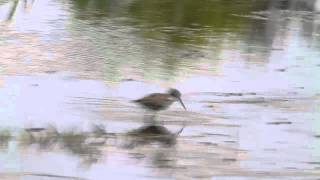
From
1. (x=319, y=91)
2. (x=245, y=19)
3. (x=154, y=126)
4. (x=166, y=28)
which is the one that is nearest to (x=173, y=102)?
(x=154, y=126)

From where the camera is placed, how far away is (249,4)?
1848cm

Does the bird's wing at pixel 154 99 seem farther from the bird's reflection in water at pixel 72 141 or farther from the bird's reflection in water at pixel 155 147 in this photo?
the bird's reflection in water at pixel 72 141

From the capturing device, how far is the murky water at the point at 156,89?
8367mm

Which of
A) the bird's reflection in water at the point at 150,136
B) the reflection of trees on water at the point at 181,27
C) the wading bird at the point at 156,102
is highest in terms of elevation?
the wading bird at the point at 156,102

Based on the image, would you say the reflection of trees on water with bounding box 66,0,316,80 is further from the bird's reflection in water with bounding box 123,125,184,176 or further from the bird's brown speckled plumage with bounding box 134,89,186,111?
the bird's reflection in water with bounding box 123,125,184,176

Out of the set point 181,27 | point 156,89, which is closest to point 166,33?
point 181,27

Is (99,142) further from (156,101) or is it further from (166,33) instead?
(166,33)

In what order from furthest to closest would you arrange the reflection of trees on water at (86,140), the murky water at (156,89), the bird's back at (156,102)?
the bird's back at (156,102), the reflection of trees on water at (86,140), the murky water at (156,89)

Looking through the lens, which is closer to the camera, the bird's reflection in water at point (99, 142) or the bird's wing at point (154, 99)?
the bird's reflection in water at point (99, 142)

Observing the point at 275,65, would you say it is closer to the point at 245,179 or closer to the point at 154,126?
the point at 154,126

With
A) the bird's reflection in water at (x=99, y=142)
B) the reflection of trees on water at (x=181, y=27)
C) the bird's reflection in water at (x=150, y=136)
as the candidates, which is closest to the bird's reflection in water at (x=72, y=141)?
the bird's reflection in water at (x=99, y=142)

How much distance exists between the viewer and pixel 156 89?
1111 centimetres

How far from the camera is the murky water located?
8.37 metres

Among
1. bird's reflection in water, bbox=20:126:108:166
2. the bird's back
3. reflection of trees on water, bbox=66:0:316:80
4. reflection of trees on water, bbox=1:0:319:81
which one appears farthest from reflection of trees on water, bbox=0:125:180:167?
reflection of trees on water, bbox=66:0:316:80
